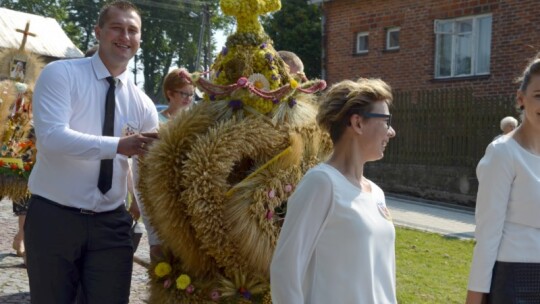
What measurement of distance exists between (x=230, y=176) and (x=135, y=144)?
0.55 m

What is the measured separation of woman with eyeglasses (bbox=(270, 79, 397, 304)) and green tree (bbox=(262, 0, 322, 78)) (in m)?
30.8

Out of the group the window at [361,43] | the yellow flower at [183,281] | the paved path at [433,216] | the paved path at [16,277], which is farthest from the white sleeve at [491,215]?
the window at [361,43]

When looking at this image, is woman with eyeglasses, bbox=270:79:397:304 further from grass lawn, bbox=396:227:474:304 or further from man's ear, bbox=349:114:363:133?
grass lawn, bbox=396:227:474:304

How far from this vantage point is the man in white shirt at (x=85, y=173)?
351 centimetres

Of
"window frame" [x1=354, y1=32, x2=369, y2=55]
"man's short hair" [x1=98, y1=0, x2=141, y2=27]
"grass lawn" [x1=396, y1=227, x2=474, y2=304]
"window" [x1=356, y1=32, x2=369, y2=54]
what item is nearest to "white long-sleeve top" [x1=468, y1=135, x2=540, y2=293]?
"man's short hair" [x1=98, y1=0, x2=141, y2=27]

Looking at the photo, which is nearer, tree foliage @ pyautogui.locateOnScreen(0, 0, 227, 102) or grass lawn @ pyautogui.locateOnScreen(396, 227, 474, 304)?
grass lawn @ pyautogui.locateOnScreen(396, 227, 474, 304)

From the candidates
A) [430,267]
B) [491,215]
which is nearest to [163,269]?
[491,215]

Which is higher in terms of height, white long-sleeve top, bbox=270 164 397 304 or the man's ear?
the man's ear

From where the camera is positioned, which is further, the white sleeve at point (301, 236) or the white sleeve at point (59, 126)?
the white sleeve at point (59, 126)

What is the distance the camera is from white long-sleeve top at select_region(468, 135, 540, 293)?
3250 millimetres

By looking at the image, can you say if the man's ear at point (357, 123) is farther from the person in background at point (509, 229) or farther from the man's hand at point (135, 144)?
the man's hand at point (135, 144)

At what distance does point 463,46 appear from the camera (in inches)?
666

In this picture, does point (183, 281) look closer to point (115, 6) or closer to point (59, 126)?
point (59, 126)

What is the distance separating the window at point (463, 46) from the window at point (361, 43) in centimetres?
249
